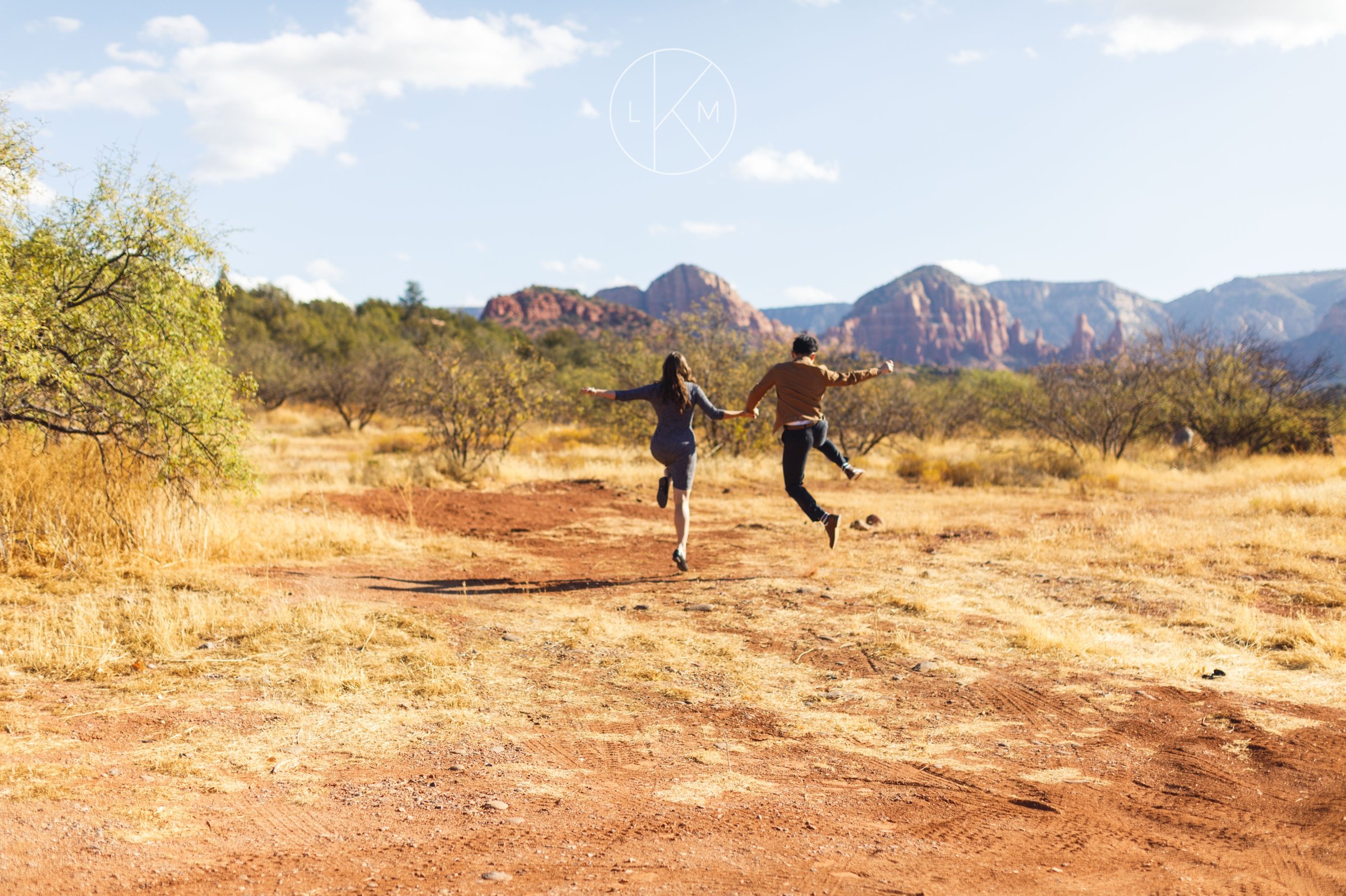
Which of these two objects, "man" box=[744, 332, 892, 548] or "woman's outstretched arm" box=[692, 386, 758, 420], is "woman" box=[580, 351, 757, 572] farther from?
"man" box=[744, 332, 892, 548]

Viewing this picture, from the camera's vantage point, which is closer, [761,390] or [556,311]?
[761,390]

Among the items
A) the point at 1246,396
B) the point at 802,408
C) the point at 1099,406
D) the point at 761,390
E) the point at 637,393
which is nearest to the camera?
the point at 637,393

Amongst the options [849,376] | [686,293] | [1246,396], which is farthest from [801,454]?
[686,293]

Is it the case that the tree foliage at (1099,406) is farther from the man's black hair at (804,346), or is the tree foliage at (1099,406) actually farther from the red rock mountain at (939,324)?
the red rock mountain at (939,324)

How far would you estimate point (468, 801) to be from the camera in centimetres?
373

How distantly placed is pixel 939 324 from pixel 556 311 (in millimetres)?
93845

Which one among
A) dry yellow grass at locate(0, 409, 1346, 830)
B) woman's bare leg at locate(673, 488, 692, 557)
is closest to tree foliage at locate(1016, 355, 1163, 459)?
dry yellow grass at locate(0, 409, 1346, 830)

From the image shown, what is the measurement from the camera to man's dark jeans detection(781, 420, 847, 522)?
8234mm

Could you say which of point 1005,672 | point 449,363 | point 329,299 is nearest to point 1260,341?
point 449,363

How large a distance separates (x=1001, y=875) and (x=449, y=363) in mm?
16123

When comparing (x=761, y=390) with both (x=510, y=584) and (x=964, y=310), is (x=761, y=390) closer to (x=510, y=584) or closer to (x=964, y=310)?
(x=510, y=584)

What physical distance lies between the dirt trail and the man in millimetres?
2845

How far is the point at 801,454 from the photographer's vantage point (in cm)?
822

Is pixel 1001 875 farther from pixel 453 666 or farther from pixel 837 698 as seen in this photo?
pixel 453 666
